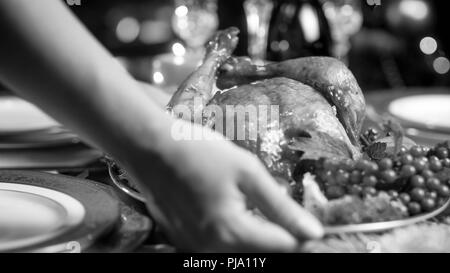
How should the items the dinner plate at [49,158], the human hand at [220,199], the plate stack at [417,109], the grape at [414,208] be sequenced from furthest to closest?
the plate stack at [417,109] → the dinner plate at [49,158] → the grape at [414,208] → the human hand at [220,199]

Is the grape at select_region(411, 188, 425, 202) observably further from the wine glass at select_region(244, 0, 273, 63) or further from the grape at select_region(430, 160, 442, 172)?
the wine glass at select_region(244, 0, 273, 63)

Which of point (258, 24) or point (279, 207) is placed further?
point (258, 24)

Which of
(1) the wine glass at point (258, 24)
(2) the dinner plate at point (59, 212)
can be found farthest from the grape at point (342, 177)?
(1) the wine glass at point (258, 24)

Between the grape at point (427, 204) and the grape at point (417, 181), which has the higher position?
the grape at point (417, 181)

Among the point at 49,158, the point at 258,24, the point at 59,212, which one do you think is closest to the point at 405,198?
the point at 59,212

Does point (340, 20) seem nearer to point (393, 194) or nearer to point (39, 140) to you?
point (39, 140)

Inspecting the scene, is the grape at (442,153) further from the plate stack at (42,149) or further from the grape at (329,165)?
the plate stack at (42,149)

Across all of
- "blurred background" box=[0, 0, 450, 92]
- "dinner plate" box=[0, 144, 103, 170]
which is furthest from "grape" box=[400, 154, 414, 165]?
"blurred background" box=[0, 0, 450, 92]
